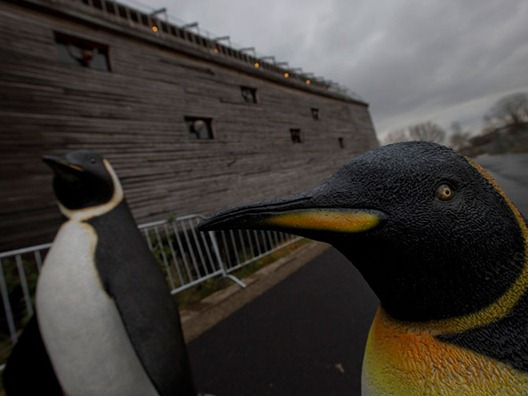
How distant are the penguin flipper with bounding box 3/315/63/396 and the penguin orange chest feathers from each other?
1.41 m

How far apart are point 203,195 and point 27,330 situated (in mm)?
5398

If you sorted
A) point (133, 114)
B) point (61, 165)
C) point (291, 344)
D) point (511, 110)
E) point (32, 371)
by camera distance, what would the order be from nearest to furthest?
point (32, 371) < point (61, 165) < point (291, 344) < point (133, 114) < point (511, 110)

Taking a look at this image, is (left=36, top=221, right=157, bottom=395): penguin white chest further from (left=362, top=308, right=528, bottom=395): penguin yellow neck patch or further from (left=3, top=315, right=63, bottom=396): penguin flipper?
(left=362, top=308, right=528, bottom=395): penguin yellow neck patch

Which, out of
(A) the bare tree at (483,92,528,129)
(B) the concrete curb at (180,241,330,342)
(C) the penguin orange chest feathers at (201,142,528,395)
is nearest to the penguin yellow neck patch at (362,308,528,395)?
(C) the penguin orange chest feathers at (201,142,528,395)

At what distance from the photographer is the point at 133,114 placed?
18.6 ft

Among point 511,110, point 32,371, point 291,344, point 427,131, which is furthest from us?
point 427,131

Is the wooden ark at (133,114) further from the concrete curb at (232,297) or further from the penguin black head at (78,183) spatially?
the penguin black head at (78,183)

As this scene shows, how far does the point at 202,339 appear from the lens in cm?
212

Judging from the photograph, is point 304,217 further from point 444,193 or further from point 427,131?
point 427,131

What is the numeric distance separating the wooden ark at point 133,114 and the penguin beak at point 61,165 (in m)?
3.65

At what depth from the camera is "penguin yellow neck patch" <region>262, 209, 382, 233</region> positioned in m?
0.40

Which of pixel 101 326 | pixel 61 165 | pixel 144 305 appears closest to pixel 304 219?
pixel 144 305

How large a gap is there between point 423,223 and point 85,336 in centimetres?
132

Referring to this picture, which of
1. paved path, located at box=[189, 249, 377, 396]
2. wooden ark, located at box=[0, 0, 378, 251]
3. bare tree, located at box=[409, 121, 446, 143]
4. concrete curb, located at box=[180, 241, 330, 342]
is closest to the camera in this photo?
paved path, located at box=[189, 249, 377, 396]
